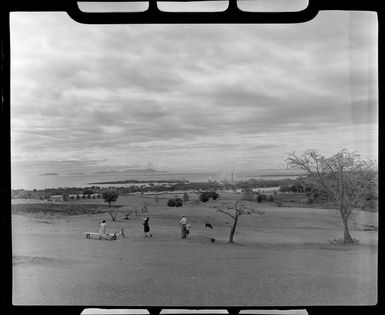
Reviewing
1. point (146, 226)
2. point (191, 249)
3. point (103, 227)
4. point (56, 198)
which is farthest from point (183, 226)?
Answer: point (56, 198)

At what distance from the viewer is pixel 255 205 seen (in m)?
3.12

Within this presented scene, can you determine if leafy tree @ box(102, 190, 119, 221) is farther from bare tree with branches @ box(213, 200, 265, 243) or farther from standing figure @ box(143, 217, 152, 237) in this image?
bare tree with branches @ box(213, 200, 265, 243)

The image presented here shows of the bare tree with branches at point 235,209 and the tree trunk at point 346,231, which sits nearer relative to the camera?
the tree trunk at point 346,231

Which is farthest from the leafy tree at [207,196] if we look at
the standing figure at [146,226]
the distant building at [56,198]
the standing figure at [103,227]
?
the distant building at [56,198]

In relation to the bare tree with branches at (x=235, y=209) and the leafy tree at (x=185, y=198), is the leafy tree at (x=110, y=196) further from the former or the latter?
the bare tree with branches at (x=235, y=209)

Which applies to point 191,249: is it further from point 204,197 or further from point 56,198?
point 56,198

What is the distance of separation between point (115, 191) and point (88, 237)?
55 cm

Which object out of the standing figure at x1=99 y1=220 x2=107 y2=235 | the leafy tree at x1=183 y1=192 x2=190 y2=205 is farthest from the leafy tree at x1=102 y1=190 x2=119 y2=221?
the leafy tree at x1=183 y1=192 x2=190 y2=205

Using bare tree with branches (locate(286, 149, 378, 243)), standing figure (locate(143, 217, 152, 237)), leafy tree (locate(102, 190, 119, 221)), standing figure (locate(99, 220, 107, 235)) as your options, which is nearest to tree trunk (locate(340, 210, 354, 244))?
bare tree with branches (locate(286, 149, 378, 243))

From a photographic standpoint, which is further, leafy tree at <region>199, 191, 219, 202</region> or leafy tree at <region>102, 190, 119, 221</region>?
leafy tree at <region>102, 190, 119, 221</region>

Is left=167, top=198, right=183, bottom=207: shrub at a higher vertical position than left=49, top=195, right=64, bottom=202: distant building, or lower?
lower

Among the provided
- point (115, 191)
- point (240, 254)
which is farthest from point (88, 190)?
point (240, 254)

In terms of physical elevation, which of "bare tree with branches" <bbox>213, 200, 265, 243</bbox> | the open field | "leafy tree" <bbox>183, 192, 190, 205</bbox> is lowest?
the open field
